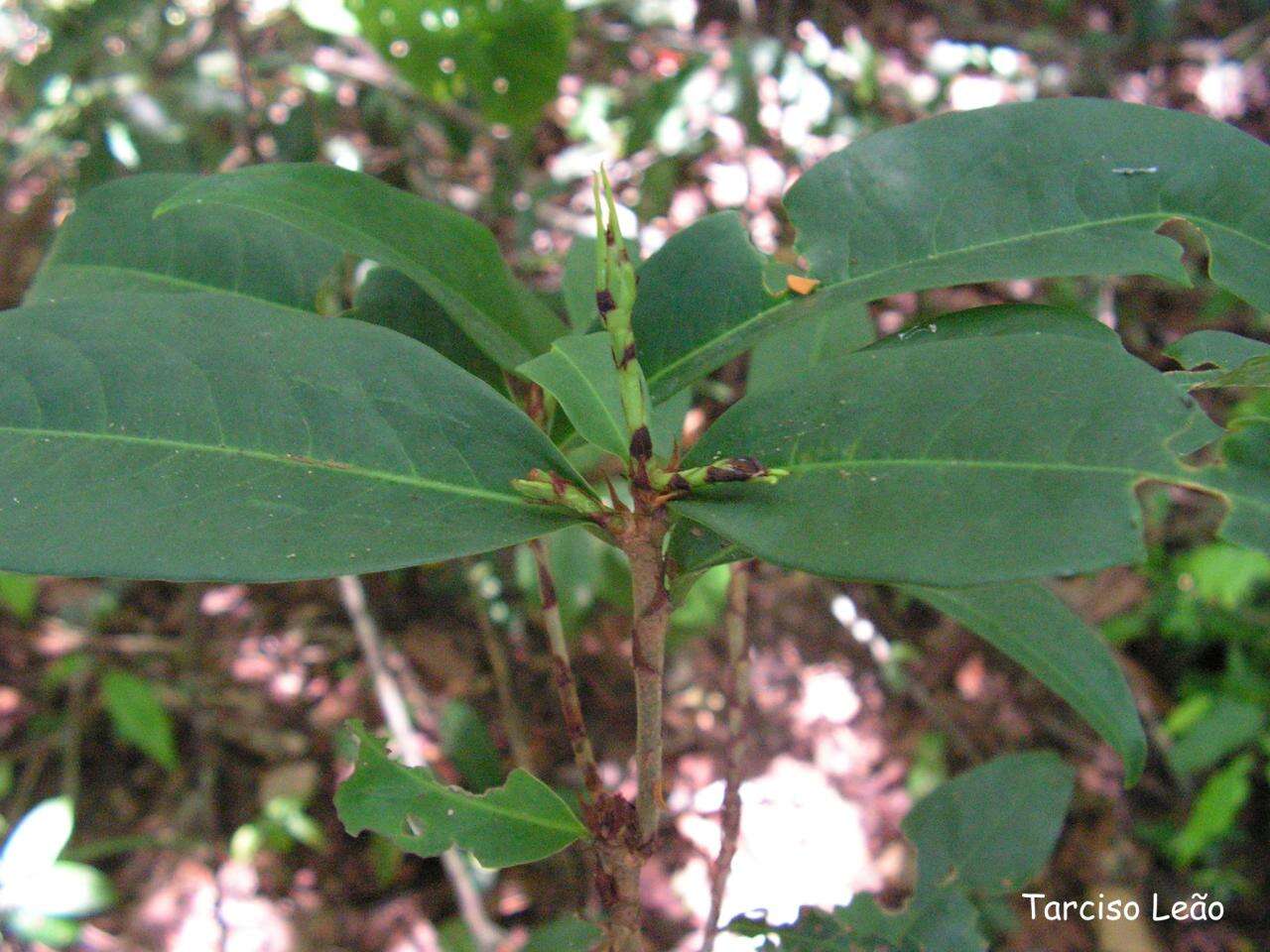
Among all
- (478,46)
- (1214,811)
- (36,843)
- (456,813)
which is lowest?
(1214,811)

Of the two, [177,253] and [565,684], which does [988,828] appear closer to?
[565,684]

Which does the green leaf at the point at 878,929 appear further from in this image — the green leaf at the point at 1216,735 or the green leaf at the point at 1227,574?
the green leaf at the point at 1227,574

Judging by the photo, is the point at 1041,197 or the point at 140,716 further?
the point at 140,716

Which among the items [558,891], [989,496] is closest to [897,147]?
[989,496]

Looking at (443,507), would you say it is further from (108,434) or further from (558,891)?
(558,891)

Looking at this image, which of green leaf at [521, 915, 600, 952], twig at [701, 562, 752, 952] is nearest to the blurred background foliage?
twig at [701, 562, 752, 952]

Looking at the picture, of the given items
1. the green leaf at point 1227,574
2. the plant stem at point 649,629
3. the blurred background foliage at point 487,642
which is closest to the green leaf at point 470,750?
the blurred background foliage at point 487,642

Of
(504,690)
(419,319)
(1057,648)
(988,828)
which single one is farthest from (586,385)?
(504,690)
